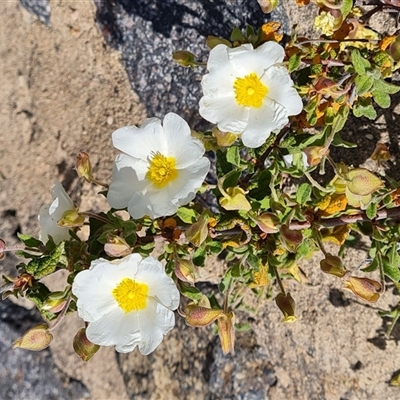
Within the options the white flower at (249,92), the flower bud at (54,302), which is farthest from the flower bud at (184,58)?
the flower bud at (54,302)

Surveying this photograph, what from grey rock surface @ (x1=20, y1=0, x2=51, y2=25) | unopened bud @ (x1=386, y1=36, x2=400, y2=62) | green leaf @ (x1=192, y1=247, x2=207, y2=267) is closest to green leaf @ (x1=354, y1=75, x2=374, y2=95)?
unopened bud @ (x1=386, y1=36, x2=400, y2=62)

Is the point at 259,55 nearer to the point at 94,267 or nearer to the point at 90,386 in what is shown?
the point at 94,267

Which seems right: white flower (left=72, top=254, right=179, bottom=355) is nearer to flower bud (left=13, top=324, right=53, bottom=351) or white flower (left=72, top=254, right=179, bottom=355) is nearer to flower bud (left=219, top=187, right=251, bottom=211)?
flower bud (left=13, top=324, right=53, bottom=351)

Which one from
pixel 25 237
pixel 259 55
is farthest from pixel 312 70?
pixel 25 237

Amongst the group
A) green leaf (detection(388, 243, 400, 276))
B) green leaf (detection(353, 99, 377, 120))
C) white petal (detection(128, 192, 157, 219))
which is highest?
green leaf (detection(353, 99, 377, 120))

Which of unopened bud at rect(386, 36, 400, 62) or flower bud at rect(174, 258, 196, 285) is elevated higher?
unopened bud at rect(386, 36, 400, 62)

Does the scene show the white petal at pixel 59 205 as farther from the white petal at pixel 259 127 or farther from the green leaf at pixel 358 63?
the green leaf at pixel 358 63

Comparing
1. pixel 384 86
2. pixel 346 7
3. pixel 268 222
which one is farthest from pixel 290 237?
pixel 346 7
